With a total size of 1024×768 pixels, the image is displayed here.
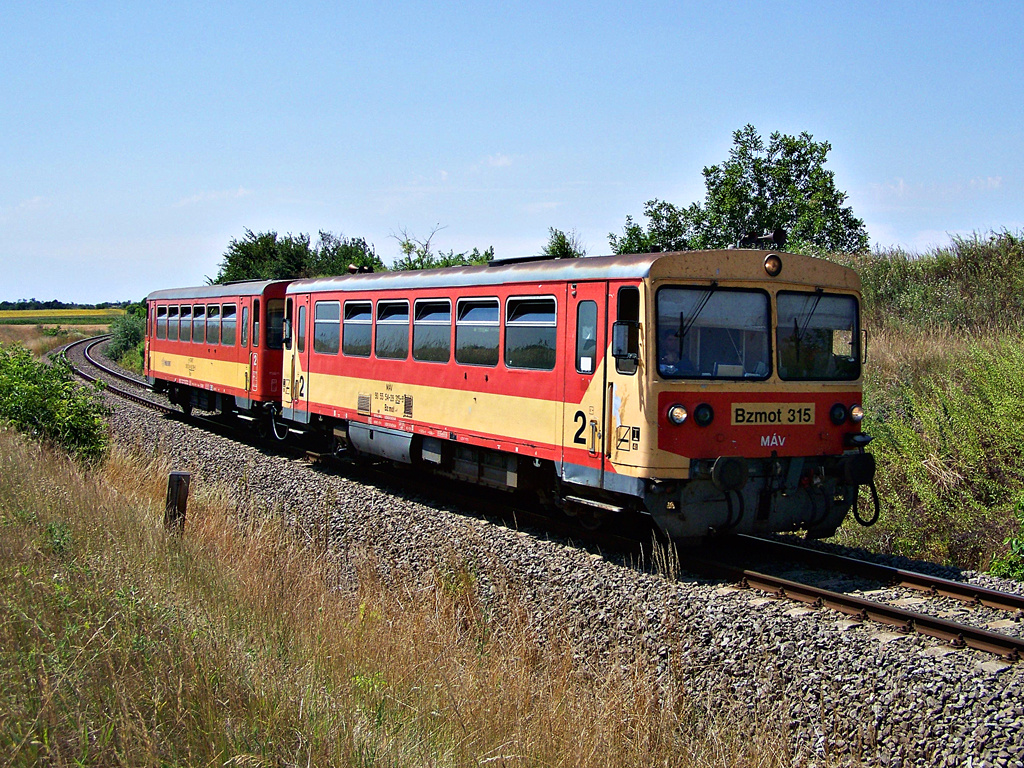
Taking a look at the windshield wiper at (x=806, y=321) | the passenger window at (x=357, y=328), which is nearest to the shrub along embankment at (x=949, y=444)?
the windshield wiper at (x=806, y=321)

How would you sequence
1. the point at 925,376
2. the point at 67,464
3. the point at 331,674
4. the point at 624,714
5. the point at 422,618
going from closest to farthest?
Result: the point at 331,674 < the point at 624,714 < the point at 422,618 < the point at 67,464 < the point at 925,376

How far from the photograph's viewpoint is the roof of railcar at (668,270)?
7672 millimetres

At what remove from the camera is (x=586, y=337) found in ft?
26.9

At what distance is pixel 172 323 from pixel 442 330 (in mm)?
12020

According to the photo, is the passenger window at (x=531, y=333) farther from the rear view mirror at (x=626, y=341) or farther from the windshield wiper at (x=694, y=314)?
the windshield wiper at (x=694, y=314)

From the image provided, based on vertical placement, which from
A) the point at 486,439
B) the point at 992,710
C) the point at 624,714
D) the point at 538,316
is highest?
the point at 538,316

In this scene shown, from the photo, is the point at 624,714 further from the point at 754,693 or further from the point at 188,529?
the point at 188,529

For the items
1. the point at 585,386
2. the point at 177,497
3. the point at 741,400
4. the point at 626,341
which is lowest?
the point at 177,497

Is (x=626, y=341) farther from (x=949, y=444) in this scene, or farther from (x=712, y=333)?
(x=949, y=444)

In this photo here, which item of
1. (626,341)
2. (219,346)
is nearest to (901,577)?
(626,341)

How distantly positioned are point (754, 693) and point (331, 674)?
2.67 m

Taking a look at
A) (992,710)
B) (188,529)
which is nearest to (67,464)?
(188,529)

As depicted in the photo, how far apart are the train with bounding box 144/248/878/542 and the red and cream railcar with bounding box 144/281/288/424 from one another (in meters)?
5.18

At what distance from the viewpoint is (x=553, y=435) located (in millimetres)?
8594
